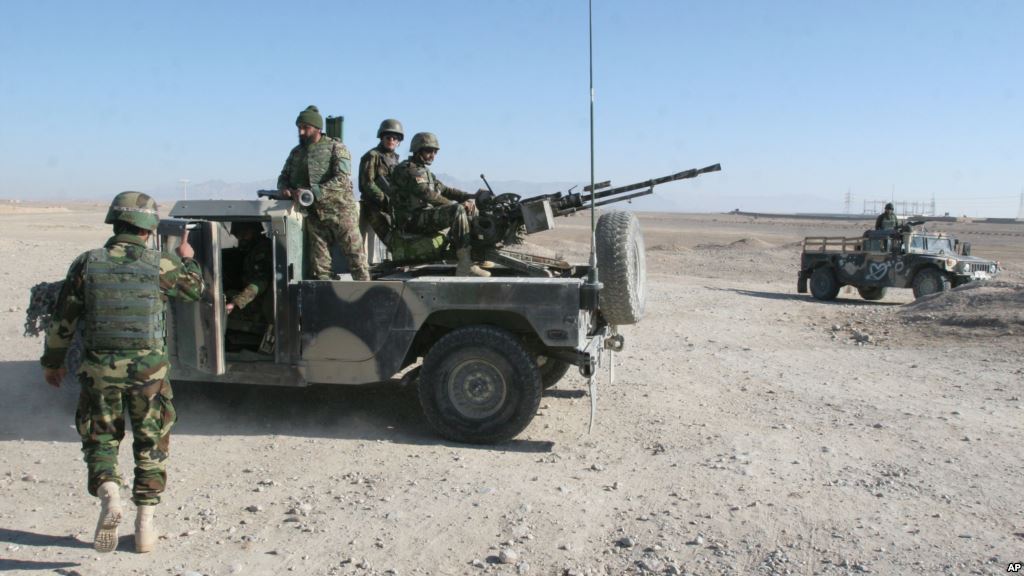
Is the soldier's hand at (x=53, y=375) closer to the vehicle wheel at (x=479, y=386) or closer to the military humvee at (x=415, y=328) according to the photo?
the military humvee at (x=415, y=328)

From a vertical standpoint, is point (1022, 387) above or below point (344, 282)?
below

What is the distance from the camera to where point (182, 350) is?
5801 millimetres

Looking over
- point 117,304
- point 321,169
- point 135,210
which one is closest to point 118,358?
point 117,304

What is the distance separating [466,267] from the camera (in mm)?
6859

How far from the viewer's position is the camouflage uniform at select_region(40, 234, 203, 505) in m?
3.99

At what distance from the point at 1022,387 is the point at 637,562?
18.4 ft

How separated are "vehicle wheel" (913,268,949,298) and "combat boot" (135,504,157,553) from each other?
53.9ft

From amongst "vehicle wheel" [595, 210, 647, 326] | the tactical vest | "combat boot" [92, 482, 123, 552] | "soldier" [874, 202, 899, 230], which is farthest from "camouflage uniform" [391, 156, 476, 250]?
"soldier" [874, 202, 899, 230]

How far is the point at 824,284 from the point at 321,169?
48.4ft

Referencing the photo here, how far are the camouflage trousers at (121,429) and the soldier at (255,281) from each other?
1.96 metres

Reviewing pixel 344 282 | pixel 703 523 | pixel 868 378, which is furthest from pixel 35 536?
pixel 868 378

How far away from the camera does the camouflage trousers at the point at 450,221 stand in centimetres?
697

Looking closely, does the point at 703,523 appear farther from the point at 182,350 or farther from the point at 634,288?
the point at 182,350

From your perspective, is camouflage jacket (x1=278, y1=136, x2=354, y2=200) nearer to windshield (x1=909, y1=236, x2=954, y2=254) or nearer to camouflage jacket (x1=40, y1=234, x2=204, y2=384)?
camouflage jacket (x1=40, y1=234, x2=204, y2=384)
